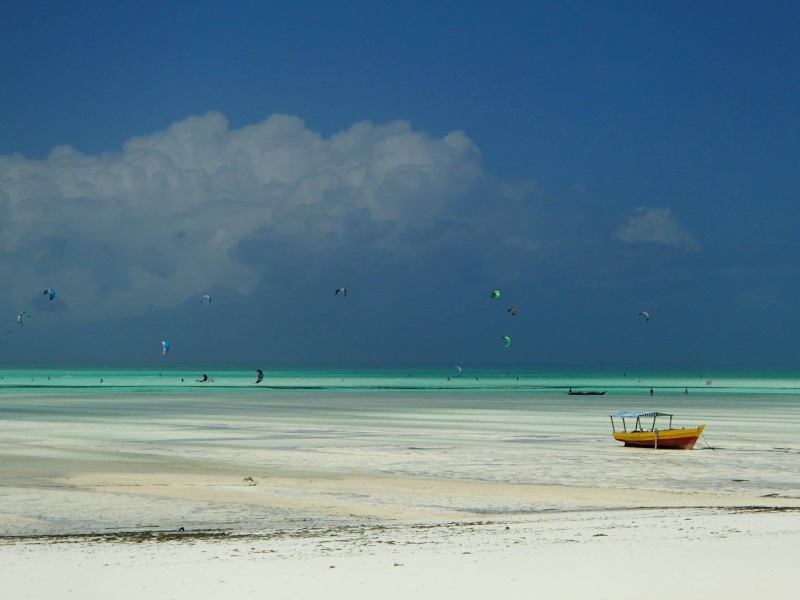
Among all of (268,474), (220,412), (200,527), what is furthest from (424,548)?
(220,412)

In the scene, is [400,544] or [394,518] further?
[394,518]

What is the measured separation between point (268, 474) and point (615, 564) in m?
14.7

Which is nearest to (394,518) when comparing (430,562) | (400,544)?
(400,544)

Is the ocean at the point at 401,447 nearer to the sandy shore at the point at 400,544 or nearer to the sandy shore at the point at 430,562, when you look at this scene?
the sandy shore at the point at 400,544

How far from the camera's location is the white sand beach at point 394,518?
13.1 metres

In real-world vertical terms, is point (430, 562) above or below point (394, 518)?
above

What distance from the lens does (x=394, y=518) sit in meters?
19.5

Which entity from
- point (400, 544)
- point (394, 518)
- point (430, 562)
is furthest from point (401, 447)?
point (430, 562)

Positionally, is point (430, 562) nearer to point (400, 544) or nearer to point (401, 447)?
point (400, 544)

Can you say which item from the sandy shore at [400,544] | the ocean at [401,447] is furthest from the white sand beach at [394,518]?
the ocean at [401,447]

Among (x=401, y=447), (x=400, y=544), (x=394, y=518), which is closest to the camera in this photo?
(x=400, y=544)

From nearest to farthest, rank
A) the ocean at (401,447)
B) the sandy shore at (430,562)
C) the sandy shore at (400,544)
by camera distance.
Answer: the sandy shore at (430,562) < the sandy shore at (400,544) < the ocean at (401,447)

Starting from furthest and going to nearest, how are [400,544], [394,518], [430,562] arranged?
[394,518], [400,544], [430,562]

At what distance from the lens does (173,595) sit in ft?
40.6
